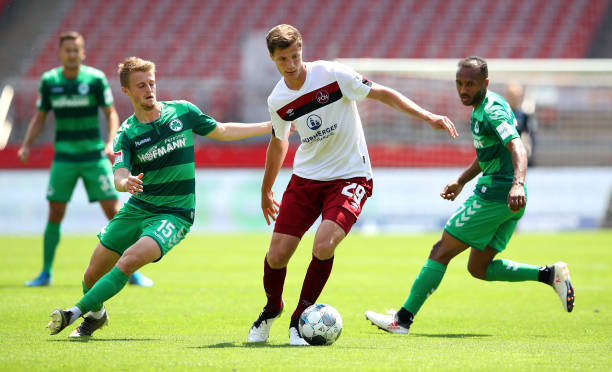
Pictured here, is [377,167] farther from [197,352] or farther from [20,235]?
[197,352]

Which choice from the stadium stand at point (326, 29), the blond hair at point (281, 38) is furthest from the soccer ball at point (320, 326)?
the stadium stand at point (326, 29)

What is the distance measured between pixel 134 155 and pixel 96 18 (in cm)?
2327

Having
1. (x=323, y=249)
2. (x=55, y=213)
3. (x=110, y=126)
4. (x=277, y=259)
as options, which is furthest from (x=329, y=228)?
(x=55, y=213)

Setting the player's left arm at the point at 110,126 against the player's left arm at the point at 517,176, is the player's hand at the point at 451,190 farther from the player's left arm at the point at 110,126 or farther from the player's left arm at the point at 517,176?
the player's left arm at the point at 110,126

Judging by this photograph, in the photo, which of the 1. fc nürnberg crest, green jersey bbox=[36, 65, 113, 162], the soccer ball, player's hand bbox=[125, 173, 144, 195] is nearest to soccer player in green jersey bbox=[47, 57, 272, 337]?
player's hand bbox=[125, 173, 144, 195]

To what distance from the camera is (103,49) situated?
2741 centimetres

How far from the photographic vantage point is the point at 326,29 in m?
28.0

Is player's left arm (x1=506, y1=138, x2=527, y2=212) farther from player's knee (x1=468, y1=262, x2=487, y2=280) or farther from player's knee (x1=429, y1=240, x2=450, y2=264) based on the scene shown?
player's knee (x1=468, y1=262, x2=487, y2=280)

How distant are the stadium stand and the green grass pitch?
572 inches

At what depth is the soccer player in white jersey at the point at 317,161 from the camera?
602 centimetres

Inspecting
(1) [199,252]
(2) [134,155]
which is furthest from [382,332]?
(1) [199,252]

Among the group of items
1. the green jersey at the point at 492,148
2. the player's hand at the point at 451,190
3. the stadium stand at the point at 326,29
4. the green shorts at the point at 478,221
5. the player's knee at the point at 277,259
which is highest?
the stadium stand at the point at 326,29

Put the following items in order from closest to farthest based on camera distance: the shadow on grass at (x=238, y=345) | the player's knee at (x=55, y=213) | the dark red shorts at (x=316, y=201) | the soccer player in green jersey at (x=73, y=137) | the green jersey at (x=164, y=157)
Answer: the shadow on grass at (x=238, y=345)
the dark red shorts at (x=316, y=201)
the green jersey at (x=164, y=157)
the soccer player in green jersey at (x=73, y=137)
the player's knee at (x=55, y=213)

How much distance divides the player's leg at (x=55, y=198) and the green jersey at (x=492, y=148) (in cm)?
491
